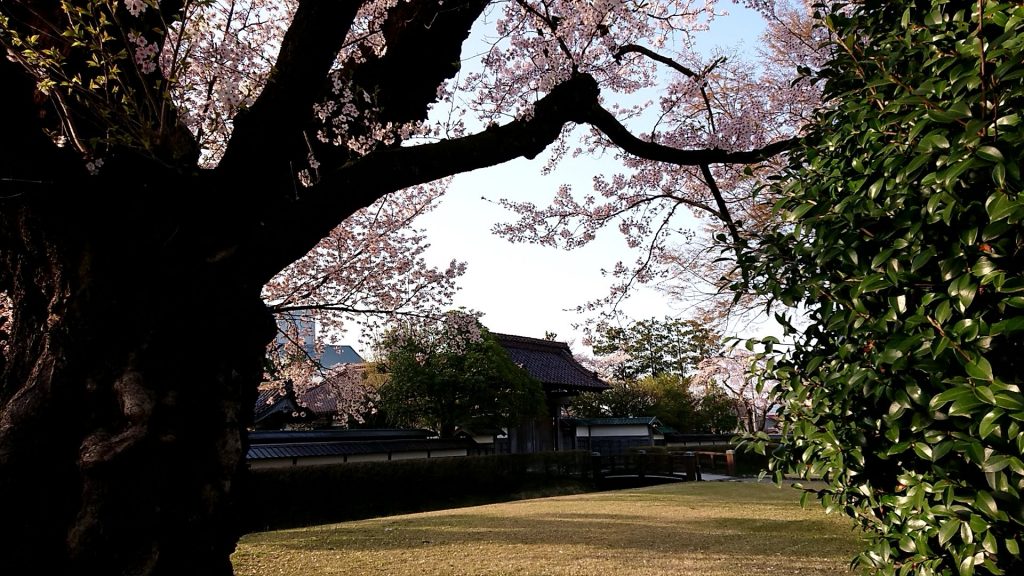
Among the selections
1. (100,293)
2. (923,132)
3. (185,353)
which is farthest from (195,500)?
(923,132)

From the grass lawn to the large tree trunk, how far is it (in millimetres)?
3043

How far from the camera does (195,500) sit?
3184 millimetres

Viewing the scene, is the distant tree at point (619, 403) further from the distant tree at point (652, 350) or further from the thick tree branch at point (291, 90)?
the thick tree branch at point (291, 90)

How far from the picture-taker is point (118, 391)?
10.5ft

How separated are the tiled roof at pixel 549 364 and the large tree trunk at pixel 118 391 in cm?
1958

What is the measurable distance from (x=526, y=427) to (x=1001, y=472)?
21.3 meters

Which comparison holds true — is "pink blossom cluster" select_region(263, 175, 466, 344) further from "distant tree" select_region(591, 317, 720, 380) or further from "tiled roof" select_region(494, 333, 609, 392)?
"distant tree" select_region(591, 317, 720, 380)

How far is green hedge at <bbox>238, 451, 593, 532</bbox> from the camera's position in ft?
42.0

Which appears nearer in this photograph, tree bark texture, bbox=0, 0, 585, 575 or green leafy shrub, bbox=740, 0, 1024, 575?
green leafy shrub, bbox=740, 0, 1024, 575

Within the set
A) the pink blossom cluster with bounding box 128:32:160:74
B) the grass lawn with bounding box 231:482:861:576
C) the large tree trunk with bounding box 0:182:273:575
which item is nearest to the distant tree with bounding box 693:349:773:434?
the grass lawn with bounding box 231:482:861:576

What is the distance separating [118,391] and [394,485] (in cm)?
1265

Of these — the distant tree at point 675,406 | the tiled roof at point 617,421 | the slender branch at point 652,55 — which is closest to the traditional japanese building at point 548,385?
the tiled roof at point 617,421

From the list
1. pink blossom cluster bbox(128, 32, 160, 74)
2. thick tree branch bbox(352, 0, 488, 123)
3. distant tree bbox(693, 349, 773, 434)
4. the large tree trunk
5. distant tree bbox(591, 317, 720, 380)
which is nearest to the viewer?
the large tree trunk

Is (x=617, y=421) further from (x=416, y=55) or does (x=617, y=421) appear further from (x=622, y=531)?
(x=416, y=55)
